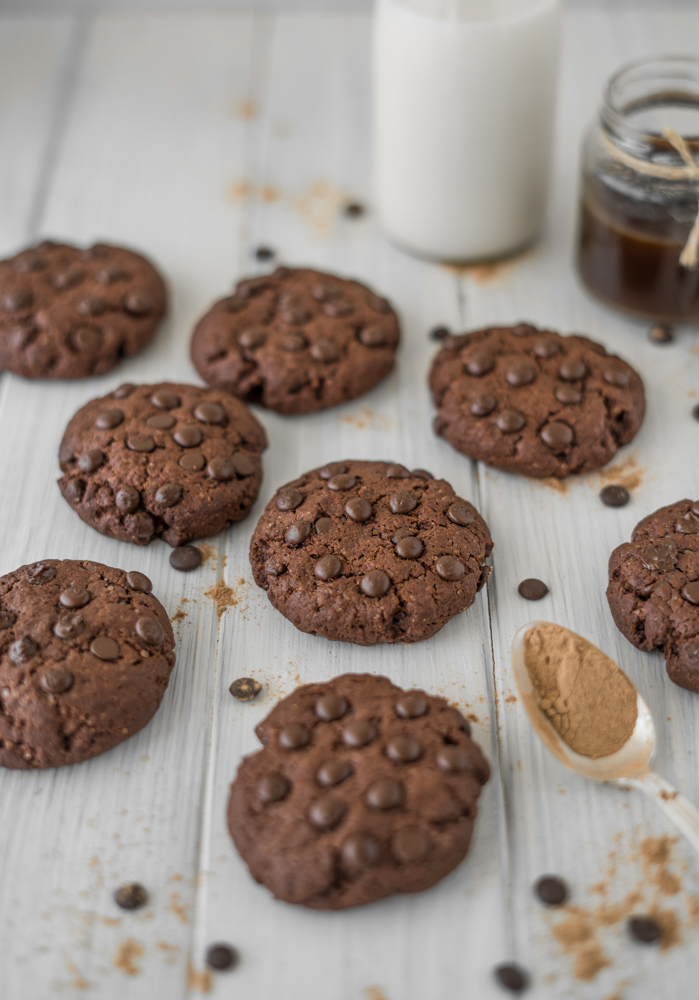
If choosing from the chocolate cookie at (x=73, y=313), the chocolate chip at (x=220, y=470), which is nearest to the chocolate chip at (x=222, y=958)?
the chocolate chip at (x=220, y=470)

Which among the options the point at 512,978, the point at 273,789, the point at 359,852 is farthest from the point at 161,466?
the point at 512,978

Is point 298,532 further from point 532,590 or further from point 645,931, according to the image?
point 645,931

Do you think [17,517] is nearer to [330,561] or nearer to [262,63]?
[330,561]

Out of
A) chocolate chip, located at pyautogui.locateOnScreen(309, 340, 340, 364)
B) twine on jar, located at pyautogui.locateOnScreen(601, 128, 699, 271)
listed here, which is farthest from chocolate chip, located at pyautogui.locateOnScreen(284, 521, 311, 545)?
twine on jar, located at pyautogui.locateOnScreen(601, 128, 699, 271)

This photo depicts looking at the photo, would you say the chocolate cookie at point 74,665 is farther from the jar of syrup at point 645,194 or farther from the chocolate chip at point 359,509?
the jar of syrup at point 645,194

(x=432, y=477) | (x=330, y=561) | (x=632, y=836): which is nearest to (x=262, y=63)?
(x=432, y=477)

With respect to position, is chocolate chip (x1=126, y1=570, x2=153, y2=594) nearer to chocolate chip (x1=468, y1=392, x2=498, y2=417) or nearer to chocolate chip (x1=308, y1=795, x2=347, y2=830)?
chocolate chip (x1=308, y1=795, x2=347, y2=830)

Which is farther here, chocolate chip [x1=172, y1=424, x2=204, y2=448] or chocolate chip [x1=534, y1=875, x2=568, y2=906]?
chocolate chip [x1=172, y1=424, x2=204, y2=448]
